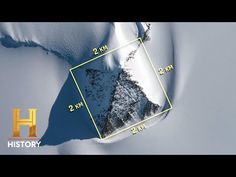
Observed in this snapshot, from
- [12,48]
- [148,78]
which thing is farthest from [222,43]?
[12,48]

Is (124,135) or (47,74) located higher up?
(47,74)

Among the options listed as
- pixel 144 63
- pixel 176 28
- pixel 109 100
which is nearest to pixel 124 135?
pixel 109 100

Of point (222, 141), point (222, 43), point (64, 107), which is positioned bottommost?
point (222, 141)

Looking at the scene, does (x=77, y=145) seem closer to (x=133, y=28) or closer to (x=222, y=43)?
(x=133, y=28)

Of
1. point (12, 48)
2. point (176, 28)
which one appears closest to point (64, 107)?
point (12, 48)

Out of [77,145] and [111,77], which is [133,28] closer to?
[111,77]

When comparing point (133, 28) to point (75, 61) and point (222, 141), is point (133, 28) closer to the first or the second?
point (75, 61)

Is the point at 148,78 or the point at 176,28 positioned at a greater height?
the point at 176,28
